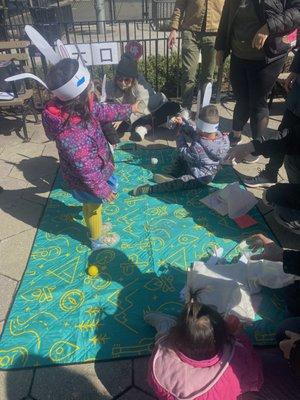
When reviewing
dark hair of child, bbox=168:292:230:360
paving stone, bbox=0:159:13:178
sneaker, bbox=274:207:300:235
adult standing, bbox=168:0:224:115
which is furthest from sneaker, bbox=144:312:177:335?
adult standing, bbox=168:0:224:115

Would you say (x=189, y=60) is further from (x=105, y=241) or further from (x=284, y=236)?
(x=105, y=241)

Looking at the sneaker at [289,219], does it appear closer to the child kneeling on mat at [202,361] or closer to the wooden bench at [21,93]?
the child kneeling on mat at [202,361]

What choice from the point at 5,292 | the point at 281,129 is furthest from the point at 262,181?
the point at 5,292

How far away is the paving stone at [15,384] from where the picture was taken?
2.16m

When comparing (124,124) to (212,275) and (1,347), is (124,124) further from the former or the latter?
(1,347)

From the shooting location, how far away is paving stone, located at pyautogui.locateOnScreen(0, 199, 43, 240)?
3.50m

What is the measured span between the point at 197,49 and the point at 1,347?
453cm

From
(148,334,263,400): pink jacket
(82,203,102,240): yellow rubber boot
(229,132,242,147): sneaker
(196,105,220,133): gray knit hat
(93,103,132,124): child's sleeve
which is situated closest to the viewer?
(148,334,263,400): pink jacket

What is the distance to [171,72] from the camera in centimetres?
648

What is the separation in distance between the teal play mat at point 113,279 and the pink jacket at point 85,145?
0.64 metres

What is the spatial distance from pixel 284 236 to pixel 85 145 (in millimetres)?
2001

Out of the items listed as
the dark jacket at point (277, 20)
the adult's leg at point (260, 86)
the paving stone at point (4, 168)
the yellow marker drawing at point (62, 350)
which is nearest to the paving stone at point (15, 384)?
the yellow marker drawing at point (62, 350)

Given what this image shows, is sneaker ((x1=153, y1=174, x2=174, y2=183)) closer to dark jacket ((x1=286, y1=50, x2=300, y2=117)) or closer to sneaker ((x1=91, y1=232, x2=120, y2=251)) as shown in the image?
sneaker ((x1=91, y1=232, x2=120, y2=251))

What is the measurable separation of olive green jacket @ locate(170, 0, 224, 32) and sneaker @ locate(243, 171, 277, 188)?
7.56ft
